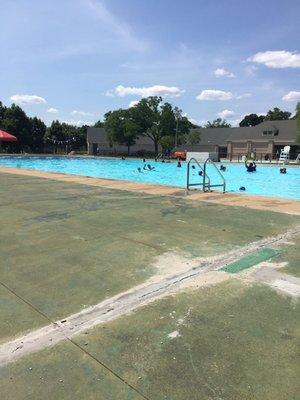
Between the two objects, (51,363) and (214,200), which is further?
(214,200)

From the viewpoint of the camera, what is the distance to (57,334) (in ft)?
11.8

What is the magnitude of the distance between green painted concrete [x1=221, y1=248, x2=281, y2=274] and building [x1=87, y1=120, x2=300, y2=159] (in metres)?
51.9

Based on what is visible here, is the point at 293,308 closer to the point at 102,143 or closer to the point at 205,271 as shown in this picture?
the point at 205,271

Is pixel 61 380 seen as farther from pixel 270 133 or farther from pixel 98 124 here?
pixel 98 124

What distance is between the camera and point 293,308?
161 inches

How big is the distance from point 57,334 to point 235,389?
5.39ft

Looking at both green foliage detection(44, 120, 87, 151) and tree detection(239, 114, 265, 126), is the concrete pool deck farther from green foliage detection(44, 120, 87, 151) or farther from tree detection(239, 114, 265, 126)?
tree detection(239, 114, 265, 126)

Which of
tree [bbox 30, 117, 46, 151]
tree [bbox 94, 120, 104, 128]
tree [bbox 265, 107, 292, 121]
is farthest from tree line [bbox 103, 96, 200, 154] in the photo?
tree [bbox 265, 107, 292, 121]

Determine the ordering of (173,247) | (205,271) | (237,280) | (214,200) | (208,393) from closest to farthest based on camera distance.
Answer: (208,393)
(237,280)
(205,271)
(173,247)
(214,200)

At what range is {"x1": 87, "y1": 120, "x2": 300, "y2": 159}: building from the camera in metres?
61.7

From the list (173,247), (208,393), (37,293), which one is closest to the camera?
(208,393)

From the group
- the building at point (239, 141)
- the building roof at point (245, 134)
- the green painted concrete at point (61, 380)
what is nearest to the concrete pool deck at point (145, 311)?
the green painted concrete at point (61, 380)

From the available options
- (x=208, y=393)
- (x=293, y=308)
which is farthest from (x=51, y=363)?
(x=293, y=308)

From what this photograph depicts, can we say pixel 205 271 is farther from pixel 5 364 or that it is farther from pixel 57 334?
pixel 5 364
